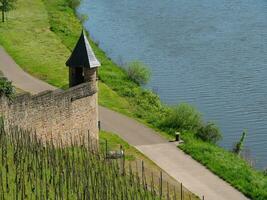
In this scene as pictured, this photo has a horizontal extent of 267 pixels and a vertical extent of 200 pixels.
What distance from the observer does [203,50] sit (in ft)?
168

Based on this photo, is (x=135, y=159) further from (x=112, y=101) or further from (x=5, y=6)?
(x=5, y=6)

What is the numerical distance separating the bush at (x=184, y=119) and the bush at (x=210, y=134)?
0.58 meters

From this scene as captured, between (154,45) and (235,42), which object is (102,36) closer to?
(154,45)

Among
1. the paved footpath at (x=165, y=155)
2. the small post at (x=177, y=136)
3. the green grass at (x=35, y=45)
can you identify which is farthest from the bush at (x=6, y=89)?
the green grass at (x=35, y=45)

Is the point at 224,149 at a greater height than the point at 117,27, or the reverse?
the point at 117,27

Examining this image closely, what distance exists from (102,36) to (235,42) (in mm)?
10719

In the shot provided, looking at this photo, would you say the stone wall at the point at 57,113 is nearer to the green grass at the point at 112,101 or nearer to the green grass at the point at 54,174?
the green grass at the point at 54,174

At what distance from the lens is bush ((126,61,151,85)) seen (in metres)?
43.3

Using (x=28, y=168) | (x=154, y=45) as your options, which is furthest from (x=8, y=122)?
(x=154, y=45)

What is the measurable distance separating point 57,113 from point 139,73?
15734mm

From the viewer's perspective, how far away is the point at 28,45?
4928cm

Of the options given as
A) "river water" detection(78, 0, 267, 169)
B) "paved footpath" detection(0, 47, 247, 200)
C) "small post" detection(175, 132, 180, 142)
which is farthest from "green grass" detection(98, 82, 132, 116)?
"small post" detection(175, 132, 180, 142)

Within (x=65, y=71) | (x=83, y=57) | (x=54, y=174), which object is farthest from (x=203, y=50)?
(x=54, y=174)

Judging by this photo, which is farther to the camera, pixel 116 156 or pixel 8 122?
pixel 116 156
